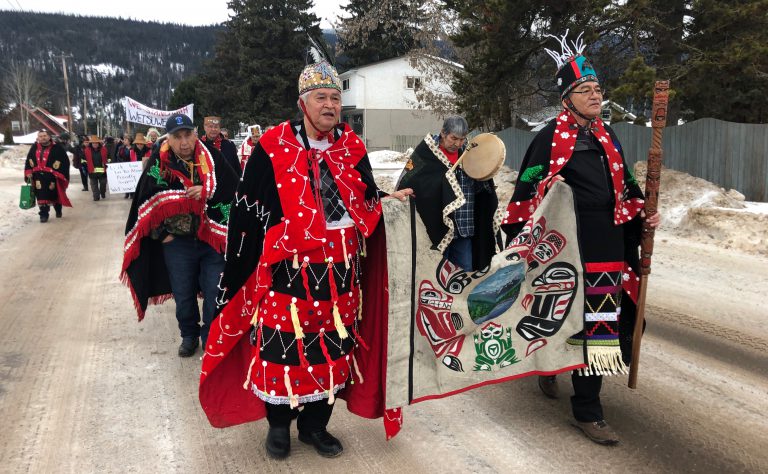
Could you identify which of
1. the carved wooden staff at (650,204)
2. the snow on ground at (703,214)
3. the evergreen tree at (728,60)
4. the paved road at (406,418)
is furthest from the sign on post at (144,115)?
the carved wooden staff at (650,204)

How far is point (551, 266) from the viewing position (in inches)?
137

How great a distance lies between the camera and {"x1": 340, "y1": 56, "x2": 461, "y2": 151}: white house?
37.7m

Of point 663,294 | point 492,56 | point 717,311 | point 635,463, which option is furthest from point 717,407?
point 492,56

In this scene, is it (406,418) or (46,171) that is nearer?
(406,418)

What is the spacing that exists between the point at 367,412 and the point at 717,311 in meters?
4.35

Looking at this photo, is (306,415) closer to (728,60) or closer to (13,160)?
(728,60)

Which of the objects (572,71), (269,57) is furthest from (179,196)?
(269,57)

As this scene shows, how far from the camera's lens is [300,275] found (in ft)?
9.75

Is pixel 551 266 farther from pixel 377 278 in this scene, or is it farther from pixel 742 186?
pixel 742 186

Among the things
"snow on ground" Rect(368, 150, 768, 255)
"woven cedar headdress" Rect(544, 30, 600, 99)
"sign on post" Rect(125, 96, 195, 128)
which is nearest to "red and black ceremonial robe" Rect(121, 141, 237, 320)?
"woven cedar headdress" Rect(544, 30, 600, 99)

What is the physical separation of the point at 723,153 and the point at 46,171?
44.9 feet

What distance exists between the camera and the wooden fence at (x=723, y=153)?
10.8 m

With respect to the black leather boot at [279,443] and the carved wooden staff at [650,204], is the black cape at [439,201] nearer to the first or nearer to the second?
the carved wooden staff at [650,204]

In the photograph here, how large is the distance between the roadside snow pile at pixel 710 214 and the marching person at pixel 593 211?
6097 millimetres
